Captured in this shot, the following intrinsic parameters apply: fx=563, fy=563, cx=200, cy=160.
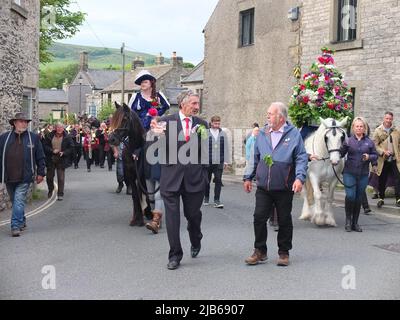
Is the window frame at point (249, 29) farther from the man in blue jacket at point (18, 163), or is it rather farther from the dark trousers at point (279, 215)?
the dark trousers at point (279, 215)

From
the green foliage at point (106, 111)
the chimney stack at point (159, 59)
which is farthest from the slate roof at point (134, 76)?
the chimney stack at point (159, 59)

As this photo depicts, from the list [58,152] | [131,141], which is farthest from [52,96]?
[131,141]

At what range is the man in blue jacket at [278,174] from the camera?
694cm

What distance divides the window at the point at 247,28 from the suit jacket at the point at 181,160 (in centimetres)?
1663

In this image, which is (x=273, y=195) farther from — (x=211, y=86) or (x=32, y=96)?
(x=211, y=86)

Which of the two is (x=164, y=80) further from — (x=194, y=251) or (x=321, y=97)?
(x=194, y=251)

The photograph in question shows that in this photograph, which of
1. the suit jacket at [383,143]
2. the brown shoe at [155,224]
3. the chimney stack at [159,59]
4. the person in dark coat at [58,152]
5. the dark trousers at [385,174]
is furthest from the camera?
the chimney stack at [159,59]

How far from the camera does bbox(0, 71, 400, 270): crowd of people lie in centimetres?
697

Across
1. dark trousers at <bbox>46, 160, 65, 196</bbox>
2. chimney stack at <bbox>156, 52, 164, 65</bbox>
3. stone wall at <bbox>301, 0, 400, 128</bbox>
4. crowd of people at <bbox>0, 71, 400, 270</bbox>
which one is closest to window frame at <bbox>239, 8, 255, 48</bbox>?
stone wall at <bbox>301, 0, 400, 128</bbox>

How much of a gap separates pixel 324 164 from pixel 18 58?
702 centimetres

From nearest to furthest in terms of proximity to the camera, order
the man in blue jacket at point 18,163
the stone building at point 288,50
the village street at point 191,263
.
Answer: the village street at point 191,263
the man in blue jacket at point 18,163
the stone building at point 288,50

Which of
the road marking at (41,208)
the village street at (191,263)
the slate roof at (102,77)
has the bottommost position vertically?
the road marking at (41,208)

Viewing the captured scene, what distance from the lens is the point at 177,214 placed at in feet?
22.9
